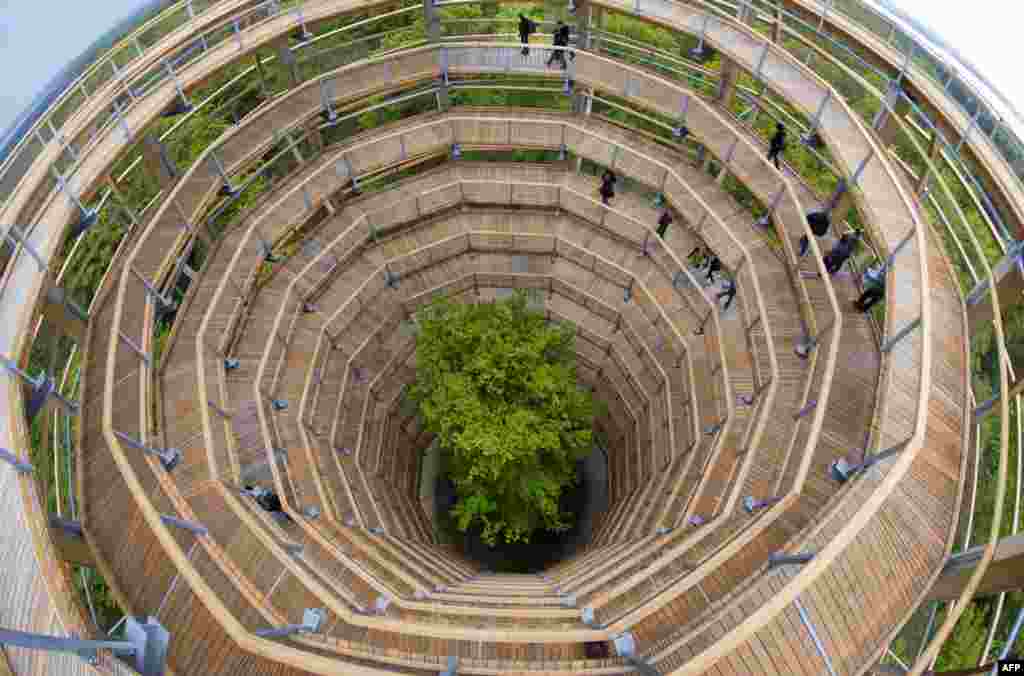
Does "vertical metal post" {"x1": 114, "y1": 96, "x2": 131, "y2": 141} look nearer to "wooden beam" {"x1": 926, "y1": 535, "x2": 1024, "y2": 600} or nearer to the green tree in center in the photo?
the green tree in center

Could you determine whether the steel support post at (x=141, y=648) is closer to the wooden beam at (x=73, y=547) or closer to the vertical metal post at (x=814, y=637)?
the wooden beam at (x=73, y=547)

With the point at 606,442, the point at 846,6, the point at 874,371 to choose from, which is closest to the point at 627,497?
the point at 606,442

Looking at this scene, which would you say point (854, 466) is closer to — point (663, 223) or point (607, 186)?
point (663, 223)

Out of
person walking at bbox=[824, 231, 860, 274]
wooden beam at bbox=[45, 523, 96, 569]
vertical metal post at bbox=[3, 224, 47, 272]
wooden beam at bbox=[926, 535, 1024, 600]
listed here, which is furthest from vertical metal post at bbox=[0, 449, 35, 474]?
person walking at bbox=[824, 231, 860, 274]

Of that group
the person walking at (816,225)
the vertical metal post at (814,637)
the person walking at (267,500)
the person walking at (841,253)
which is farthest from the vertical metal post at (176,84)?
the vertical metal post at (814,637)

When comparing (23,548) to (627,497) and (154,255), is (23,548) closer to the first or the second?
(154,255)
